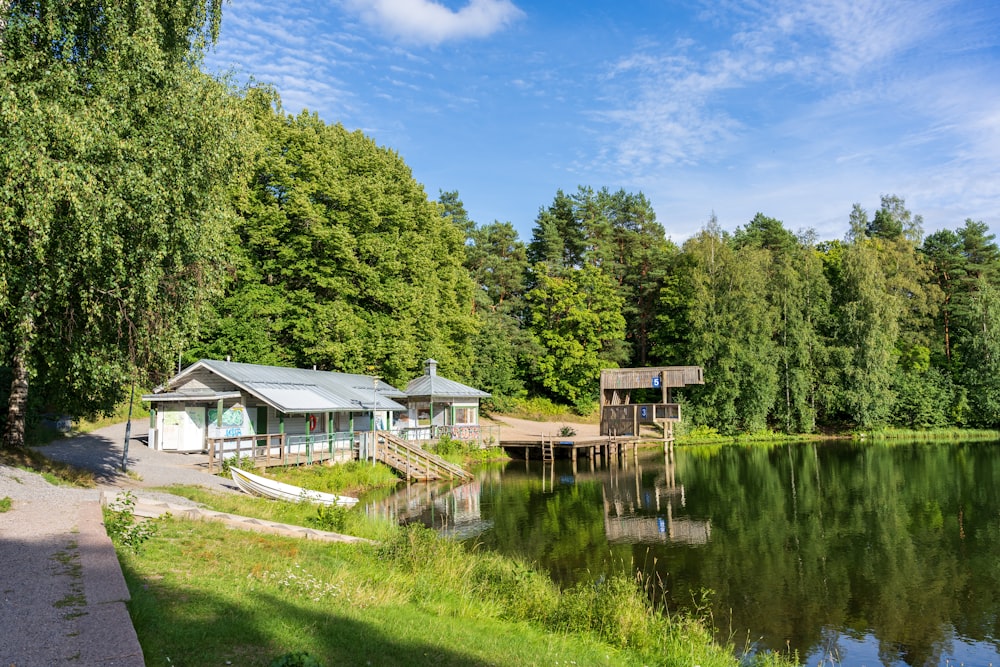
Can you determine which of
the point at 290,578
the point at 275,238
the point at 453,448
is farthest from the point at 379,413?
the point at 290,578

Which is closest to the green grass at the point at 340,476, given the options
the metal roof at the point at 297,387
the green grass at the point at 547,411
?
the metal roof at the point at 297,387

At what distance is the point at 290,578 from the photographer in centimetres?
888

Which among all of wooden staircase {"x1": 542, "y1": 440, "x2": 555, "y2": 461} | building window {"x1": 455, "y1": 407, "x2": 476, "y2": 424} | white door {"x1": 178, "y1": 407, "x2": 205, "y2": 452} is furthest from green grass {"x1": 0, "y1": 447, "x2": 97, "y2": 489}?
wooden staircase {"x1": 542, "y1": 440, "x2": 555, "y2": 461}

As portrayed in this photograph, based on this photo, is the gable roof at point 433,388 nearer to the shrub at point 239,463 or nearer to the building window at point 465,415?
the building window at point 465,415

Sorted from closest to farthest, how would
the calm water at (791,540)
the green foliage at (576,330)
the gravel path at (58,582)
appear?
1. the gravel path at (58,582)
2. the calm water at (791,540)
3. the green foliage at (576,330)

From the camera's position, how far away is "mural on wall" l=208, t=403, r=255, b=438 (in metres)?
27.4

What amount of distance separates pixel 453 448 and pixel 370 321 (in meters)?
9.31

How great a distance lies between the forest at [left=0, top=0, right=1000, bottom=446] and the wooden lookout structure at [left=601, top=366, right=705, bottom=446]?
828cm

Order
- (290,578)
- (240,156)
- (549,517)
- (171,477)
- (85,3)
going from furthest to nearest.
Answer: (549,517), (171,477), (240,156), (85,3), (290,578)

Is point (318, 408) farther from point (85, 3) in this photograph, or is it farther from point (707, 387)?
point (707, 387)

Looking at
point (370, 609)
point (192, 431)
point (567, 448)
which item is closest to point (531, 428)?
point (567, 448)

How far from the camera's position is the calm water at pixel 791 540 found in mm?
12383

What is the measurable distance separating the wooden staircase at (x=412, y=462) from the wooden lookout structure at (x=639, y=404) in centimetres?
1618

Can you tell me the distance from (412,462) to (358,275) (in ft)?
46.1
